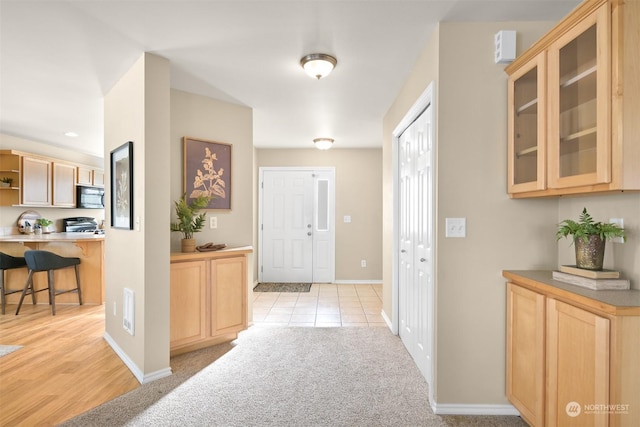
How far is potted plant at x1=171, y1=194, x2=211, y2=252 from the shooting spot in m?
3.03

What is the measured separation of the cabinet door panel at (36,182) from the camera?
526 cm

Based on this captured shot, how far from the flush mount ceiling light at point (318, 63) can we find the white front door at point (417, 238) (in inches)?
31.2

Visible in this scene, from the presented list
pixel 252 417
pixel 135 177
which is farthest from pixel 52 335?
pixel 252 417

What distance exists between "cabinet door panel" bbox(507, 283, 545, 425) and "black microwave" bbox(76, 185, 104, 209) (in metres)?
7.19

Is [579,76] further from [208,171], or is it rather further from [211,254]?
[208,171]

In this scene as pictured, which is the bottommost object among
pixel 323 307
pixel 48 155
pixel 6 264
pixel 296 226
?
pixel 323 307

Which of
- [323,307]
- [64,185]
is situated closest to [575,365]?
[323,307]

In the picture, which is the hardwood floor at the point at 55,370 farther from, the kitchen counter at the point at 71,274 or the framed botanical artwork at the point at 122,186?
the framed botanical artwork at the point at 122,186

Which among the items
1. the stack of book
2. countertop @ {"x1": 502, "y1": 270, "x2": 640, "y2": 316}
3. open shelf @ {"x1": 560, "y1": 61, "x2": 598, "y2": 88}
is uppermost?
open shelf @ {"x1": 560, "y1": 61, "x2": 598, "y2": 88}

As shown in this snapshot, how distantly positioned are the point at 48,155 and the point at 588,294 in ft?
24.6

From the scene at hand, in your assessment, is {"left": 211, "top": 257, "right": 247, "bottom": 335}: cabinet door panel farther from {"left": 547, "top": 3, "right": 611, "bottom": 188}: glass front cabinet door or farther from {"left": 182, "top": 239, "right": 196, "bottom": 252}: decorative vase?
{"left": 547, "top": 3, "right": 611, "bottom": 188}: glass front cabinet door

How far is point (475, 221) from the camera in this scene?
6.98 ft

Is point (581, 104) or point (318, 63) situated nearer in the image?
point (581, 104)

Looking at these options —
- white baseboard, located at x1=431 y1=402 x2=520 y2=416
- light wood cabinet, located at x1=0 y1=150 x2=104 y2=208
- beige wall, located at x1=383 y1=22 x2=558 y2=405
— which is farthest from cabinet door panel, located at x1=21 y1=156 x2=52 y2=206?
white baseboard, located at x1=431 y1=402 x2=520 y2=416
